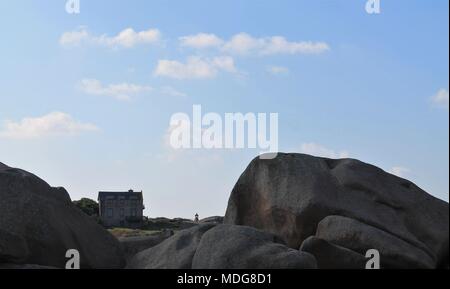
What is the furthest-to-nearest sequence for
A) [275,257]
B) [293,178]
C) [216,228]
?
[293,178] < [216,228] < [275,257]

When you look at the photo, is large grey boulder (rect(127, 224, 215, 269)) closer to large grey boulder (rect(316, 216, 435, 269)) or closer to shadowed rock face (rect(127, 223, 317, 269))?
shadowed rock face (rect(127, 223, 317, 269))

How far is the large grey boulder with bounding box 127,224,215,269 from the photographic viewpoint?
14.2 metres

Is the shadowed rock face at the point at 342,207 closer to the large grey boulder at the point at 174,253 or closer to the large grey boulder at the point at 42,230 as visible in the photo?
the large grey boulder at the point at 174,253

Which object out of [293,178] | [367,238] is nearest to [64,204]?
[293,178]

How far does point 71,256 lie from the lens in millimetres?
14883

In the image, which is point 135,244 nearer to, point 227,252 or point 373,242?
point 227,252

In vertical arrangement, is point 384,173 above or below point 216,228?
above

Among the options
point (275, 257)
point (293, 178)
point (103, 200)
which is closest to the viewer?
point (275, 257)

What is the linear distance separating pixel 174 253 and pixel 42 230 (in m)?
2.83

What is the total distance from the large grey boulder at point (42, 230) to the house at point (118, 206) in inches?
1856

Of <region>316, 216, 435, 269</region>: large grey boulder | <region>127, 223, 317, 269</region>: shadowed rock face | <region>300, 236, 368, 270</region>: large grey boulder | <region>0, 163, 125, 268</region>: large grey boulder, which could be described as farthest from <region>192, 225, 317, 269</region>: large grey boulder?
<region>0, 163, 125, 268</region>: large grey boulder
